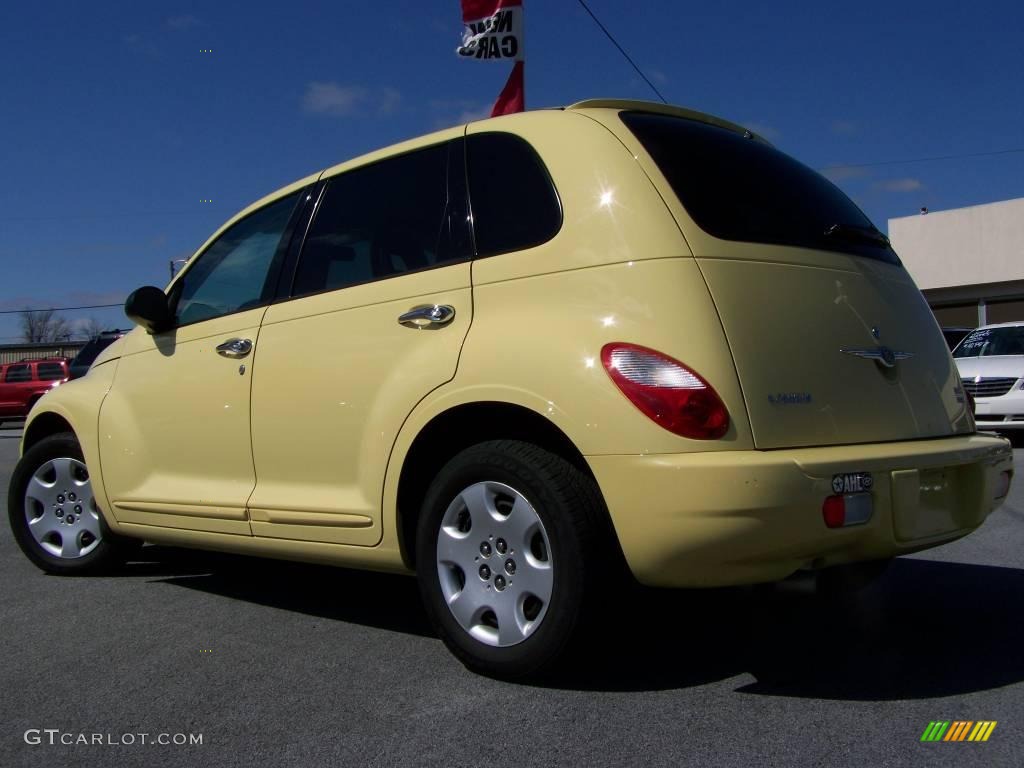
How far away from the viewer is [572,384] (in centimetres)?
287

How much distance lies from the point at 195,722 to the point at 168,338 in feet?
7.07

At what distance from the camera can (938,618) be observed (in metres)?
3.79

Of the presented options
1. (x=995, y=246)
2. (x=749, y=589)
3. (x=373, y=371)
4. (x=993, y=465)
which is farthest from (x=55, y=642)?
(x=995, y=246)

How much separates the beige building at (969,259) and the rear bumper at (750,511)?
31.1 meters

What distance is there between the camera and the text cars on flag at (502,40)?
27.6 ft

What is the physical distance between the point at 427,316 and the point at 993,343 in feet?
37.9

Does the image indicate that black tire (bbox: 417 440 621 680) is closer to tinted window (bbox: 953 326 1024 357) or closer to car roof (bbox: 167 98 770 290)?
car roof (bbox: 167 98 770 290)

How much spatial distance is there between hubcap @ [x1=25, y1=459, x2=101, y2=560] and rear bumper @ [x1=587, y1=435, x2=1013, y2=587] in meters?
3.21

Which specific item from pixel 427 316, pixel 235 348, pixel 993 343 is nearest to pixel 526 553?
pixel 427 316

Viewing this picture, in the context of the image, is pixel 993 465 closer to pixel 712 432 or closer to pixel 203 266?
pixel 712 432

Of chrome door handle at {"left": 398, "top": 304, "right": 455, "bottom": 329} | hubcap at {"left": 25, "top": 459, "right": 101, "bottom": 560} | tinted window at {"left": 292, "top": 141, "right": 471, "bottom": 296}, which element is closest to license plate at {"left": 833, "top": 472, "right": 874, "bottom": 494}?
chrome door handle at {"left": 398, "top": 304, "right": 455, "bottom": 329}

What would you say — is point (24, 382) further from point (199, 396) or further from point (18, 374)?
point (199, 396)

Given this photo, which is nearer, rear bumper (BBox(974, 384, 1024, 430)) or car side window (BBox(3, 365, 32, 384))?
rear bumper (BBox(974, 384, 1024, 430))

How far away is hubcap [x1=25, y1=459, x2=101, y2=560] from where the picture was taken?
4945mm
